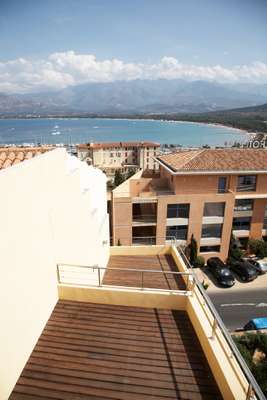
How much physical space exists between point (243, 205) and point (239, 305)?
30.6ft

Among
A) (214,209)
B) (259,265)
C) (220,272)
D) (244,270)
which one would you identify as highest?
(214,209)

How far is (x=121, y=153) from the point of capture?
9275 cm

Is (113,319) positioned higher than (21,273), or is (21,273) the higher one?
(21,273)

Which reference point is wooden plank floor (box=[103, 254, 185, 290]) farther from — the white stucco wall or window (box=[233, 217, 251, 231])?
window (box=[233, 217, 251, 231])

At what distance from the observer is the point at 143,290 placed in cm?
674

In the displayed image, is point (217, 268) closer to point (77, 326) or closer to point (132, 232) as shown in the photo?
point (132, 232)

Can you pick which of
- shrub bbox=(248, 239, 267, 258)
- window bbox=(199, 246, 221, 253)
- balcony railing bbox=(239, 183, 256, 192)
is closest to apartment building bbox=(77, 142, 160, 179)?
balcony railing bbox=(239, 183, 256, 192)

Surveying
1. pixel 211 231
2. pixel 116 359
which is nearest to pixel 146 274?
pixel 116 359

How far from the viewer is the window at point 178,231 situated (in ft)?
73.3

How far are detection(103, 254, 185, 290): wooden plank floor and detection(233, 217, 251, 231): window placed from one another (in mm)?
15458

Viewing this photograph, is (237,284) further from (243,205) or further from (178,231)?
(243,205)

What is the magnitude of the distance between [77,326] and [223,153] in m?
22.0

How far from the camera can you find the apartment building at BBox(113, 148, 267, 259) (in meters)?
21.5

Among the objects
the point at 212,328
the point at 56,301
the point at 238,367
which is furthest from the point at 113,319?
the point at 238,367
